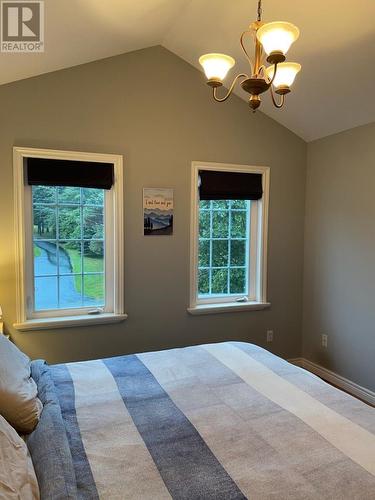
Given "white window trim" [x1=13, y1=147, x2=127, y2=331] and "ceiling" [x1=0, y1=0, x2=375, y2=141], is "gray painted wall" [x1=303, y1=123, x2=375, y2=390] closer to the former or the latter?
"ceiling" [x1=0, y1=0, x2=375, y2=141]

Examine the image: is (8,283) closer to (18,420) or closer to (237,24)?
(18,420)

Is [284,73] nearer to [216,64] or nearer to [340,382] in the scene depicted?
[216,64]

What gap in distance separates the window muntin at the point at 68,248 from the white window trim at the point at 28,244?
0.31ft

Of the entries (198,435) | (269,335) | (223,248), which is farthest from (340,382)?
(198,435)

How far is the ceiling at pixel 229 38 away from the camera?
87.7 inches

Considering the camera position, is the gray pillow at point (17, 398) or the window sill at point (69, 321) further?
the window sill at point (69, 321)

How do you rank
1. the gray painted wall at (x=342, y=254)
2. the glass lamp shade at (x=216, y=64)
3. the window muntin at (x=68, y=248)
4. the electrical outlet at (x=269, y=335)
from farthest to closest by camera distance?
the electrical outlet at (x=269, y=335)
the gray painted wall at (x=342, y=254)
the window muntin at (x=68, y=248)
the glass lamp shade at (x=216, y=64)

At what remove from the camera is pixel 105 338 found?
3.15 meters

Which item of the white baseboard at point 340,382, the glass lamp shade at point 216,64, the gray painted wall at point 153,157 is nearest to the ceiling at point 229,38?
the gray painted wall at point 153,157

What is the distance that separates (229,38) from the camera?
2.75m

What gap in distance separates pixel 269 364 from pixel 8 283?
2.01 m

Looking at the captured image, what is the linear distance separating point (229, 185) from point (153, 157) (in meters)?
0.78

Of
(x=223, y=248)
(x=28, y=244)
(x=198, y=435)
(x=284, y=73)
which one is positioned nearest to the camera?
(x=198, y=435)

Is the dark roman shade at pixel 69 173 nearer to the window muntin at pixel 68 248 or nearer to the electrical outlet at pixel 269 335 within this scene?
the window muntin at pixel 68 248
